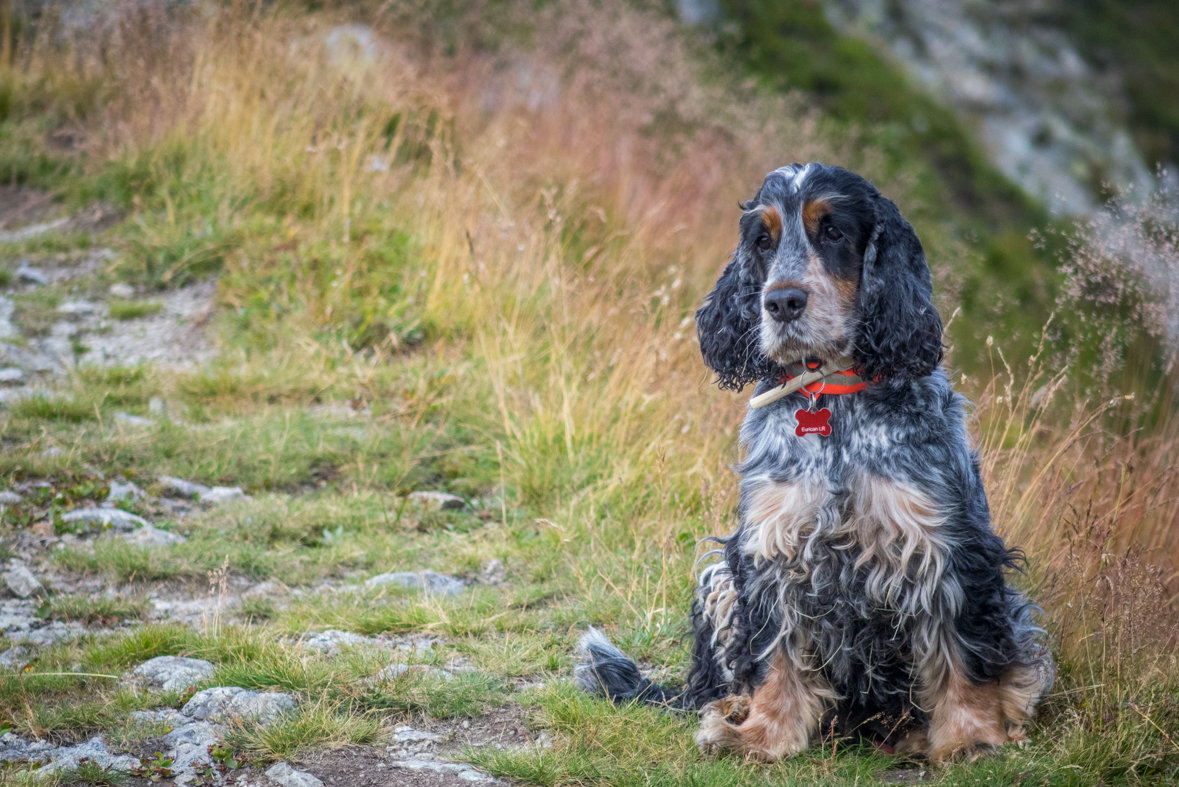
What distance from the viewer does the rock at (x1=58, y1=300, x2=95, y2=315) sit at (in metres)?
7.00

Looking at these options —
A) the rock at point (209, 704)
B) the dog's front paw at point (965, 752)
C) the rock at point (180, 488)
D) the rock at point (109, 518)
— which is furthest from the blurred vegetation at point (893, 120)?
the rock at point (209, 704)

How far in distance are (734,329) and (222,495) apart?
3177 millimetres

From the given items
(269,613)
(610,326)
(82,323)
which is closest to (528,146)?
(610,326)

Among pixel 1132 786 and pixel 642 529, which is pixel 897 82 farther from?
pixel 1132 786

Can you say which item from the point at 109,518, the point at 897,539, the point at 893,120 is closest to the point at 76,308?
the point at 109,518

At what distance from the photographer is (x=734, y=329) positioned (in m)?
3.40

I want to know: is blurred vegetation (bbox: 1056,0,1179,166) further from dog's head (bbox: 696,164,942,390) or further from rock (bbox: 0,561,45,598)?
rock (bbox: 0,561,45,598)

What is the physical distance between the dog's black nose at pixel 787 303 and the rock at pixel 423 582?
219cm

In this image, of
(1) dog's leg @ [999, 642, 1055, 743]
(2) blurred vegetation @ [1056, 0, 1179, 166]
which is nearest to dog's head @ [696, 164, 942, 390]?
(1) dog's leg @ [999, 642, 1055, 743]

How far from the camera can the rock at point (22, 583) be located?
13.2 ft

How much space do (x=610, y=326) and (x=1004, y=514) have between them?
288 cm

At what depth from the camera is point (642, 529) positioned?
179 inches

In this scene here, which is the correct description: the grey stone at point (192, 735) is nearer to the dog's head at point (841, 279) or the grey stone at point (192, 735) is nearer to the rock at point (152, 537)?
the rock at point (152, 537)

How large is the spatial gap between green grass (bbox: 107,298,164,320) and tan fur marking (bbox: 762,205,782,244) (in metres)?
5.55
